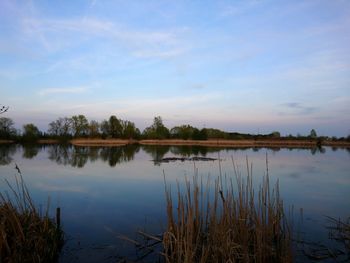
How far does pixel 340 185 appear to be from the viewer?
14.2 metres

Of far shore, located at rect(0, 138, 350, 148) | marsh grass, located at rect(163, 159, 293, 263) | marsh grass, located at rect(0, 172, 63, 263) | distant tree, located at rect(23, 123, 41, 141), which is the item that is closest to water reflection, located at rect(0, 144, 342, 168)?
marsh grass, located at rect(0, 172, 63, 263)

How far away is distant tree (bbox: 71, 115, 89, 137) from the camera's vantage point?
73.6m

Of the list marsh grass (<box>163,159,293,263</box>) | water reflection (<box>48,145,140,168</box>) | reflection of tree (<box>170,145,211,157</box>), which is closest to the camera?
marsh grass (<box>163,159,293,263</box>)

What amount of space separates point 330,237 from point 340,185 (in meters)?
8.48

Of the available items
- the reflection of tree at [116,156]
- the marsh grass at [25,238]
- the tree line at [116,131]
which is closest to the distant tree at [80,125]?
the tree line at [116,131]

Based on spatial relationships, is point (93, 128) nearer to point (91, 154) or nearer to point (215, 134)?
point (215, 134)

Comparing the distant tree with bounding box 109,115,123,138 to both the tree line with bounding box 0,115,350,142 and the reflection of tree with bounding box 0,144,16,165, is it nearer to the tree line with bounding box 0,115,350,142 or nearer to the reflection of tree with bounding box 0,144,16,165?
the tree line with bounding box 0,115,350,142

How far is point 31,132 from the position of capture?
65.9 m

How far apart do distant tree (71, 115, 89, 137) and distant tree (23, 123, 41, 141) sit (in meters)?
7.62

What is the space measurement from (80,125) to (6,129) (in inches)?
604

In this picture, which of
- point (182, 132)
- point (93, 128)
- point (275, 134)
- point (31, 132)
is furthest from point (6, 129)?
point (275, 134)

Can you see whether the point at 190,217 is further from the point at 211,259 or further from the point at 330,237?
the point at 330,237

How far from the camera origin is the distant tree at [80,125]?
73.6 m

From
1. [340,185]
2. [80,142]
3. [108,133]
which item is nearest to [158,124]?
[108,133]
